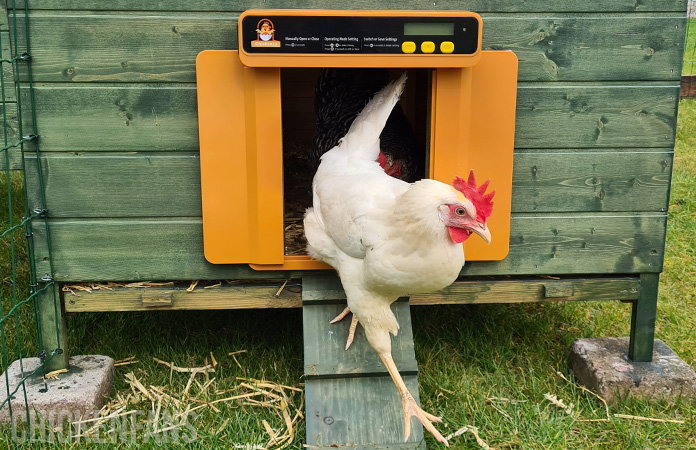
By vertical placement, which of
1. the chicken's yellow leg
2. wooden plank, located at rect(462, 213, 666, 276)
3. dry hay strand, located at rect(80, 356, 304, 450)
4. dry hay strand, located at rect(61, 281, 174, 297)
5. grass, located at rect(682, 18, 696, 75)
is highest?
grass, located at rect(682, 18, 696, 75)

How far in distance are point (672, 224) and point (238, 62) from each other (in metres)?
3.68

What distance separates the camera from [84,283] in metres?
2.60

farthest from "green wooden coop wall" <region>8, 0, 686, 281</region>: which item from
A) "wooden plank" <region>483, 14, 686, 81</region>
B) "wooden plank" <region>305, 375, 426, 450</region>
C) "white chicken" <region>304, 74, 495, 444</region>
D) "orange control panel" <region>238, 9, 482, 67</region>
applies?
"wooden plank" <region>305, 375, 426, 450</region>

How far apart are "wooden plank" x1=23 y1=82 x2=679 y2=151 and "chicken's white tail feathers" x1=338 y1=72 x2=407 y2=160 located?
492 mm

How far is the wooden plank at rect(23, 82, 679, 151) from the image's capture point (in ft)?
7.68

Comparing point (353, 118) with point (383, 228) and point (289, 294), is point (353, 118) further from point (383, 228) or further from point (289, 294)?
point (383, 228)

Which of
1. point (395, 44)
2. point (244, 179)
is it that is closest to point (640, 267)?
point (395, 44)

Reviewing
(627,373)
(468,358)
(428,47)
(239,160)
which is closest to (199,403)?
(239,160)

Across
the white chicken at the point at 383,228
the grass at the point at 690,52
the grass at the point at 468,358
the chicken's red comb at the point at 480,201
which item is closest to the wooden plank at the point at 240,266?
the white chicken at the point at 383,228

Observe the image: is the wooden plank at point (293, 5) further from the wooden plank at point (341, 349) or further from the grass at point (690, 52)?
the grass at point (690, 52)

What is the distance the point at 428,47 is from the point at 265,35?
0.56m

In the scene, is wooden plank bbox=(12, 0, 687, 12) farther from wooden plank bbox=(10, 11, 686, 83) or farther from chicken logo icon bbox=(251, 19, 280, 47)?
chicken logo icon bbox=(251, 19, 280, 47)

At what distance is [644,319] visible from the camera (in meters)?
2.78

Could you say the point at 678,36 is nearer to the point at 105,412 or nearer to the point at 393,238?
the point at 393,238
